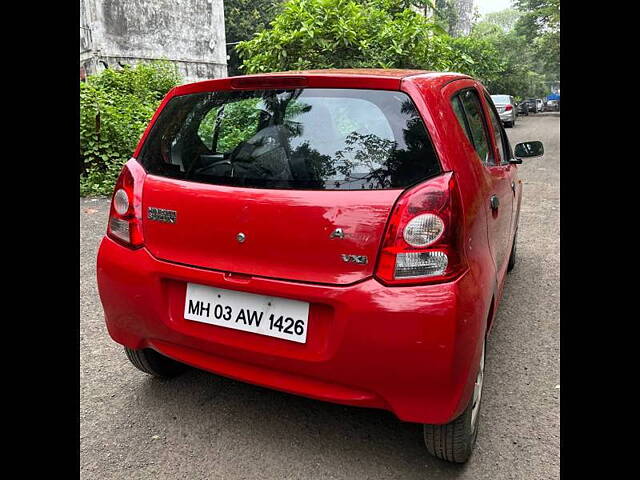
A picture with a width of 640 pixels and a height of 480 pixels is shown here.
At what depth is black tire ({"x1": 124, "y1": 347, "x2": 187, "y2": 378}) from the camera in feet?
9.00

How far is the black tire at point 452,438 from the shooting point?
214cm

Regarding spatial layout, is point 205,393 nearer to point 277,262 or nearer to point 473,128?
point 277,262

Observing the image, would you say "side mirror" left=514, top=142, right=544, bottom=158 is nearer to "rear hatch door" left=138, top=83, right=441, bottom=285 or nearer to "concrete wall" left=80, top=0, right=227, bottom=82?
"rear hatch door" left=138, top=83, right=441, bottom=285

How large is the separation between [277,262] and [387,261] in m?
0.41

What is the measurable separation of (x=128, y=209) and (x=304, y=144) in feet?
2.75

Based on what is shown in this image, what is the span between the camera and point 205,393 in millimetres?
2777

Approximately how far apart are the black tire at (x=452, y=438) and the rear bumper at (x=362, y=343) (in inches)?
6.6

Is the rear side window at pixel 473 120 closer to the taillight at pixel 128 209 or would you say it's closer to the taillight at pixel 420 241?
the taillight at pixel 420 241

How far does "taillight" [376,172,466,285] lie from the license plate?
354 mm

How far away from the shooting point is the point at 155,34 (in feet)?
61.4

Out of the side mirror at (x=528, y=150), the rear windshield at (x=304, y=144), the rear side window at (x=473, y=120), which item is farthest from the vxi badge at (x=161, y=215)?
the side mirror at (x=528, y=150)

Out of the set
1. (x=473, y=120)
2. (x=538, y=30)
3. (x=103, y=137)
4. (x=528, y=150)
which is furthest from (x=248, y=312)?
(x=538, y=30)

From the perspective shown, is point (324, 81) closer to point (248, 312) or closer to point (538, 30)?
point (248, 312)
